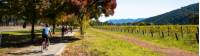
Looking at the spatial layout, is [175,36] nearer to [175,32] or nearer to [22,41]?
[175,32]

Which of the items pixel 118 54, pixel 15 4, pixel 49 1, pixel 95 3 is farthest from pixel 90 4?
pixel 118 54

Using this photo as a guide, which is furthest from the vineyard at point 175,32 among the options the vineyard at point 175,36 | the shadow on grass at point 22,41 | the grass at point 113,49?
the shadow on grass at point 22,41

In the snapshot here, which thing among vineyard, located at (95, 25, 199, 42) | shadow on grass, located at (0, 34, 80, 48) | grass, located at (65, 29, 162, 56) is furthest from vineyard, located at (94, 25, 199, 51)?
shadow on grass, located at (0, 34, 80, 48)

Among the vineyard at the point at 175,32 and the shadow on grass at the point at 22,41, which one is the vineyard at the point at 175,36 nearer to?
the vineyard at the point at 175,32

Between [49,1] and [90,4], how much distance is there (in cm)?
553

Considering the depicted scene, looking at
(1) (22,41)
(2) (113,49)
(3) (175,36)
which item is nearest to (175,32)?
(3) (175,36)

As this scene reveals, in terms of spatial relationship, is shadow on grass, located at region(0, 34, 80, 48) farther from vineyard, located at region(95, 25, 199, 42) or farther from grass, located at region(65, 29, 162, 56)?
vineyard, located at region(95, 25, 199, 42)

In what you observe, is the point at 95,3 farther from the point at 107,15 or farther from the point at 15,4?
the point at 15,4

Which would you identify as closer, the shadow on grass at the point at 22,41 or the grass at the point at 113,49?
the grass at the point at 113,49

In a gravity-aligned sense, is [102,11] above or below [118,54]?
above

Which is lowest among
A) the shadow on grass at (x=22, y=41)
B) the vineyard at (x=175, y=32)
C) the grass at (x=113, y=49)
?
the vineyard at (x=175, y=32)

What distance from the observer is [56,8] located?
34.6 m

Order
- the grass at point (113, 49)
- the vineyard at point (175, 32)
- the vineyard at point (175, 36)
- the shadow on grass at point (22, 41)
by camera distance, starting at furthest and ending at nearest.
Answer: the vineyard at point (175, 32), the vineyard at point (175, 36), the shadow on grass at point (22, 41), the grass at point (113, 49)

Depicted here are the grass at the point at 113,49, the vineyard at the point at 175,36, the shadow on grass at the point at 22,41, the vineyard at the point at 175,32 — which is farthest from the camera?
the vineyard at the point at 175,32
